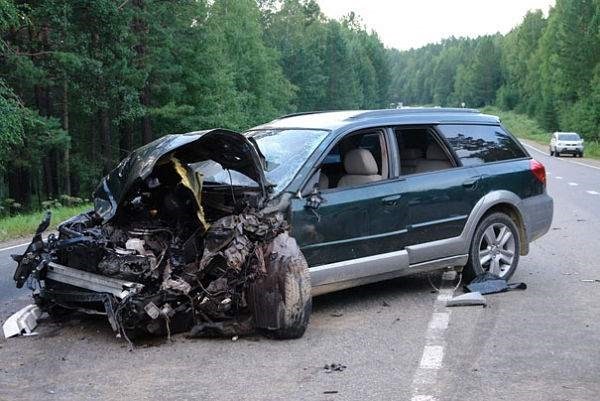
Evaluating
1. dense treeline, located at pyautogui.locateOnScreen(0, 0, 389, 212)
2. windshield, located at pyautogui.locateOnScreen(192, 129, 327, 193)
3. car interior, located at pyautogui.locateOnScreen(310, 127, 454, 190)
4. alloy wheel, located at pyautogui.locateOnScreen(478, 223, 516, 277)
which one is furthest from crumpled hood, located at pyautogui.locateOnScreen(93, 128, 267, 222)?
dense treeline, located at pyautogui.locateOnScreen(0, 0, 389, 212)

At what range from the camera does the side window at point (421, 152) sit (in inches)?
286

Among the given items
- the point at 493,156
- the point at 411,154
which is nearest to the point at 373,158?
the point at 411,154

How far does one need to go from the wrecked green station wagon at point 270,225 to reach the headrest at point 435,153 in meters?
0.01

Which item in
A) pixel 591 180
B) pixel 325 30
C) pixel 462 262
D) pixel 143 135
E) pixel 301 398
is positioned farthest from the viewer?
pixel 325 30

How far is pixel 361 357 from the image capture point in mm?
5141

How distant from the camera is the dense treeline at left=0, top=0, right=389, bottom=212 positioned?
26.7 metres

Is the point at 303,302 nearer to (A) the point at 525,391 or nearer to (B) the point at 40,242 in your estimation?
(A) the point at 525,391

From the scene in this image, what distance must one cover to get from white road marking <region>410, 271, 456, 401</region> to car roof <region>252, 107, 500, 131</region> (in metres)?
1.81

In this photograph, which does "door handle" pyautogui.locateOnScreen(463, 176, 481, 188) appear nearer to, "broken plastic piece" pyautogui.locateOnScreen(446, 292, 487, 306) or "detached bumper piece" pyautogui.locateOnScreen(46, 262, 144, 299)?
"broken plastic piece" pyautogui.locateOnScreen(446, 292, 487, 306)

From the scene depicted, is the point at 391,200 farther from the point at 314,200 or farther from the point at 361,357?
the point at 361,357

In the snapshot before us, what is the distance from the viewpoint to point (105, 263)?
5.54 meters

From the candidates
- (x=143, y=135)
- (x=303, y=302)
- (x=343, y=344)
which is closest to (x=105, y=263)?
(x=303, y=302)

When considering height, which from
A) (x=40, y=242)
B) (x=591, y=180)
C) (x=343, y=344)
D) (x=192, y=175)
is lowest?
(x=591, y=180)

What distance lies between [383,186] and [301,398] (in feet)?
9.15
